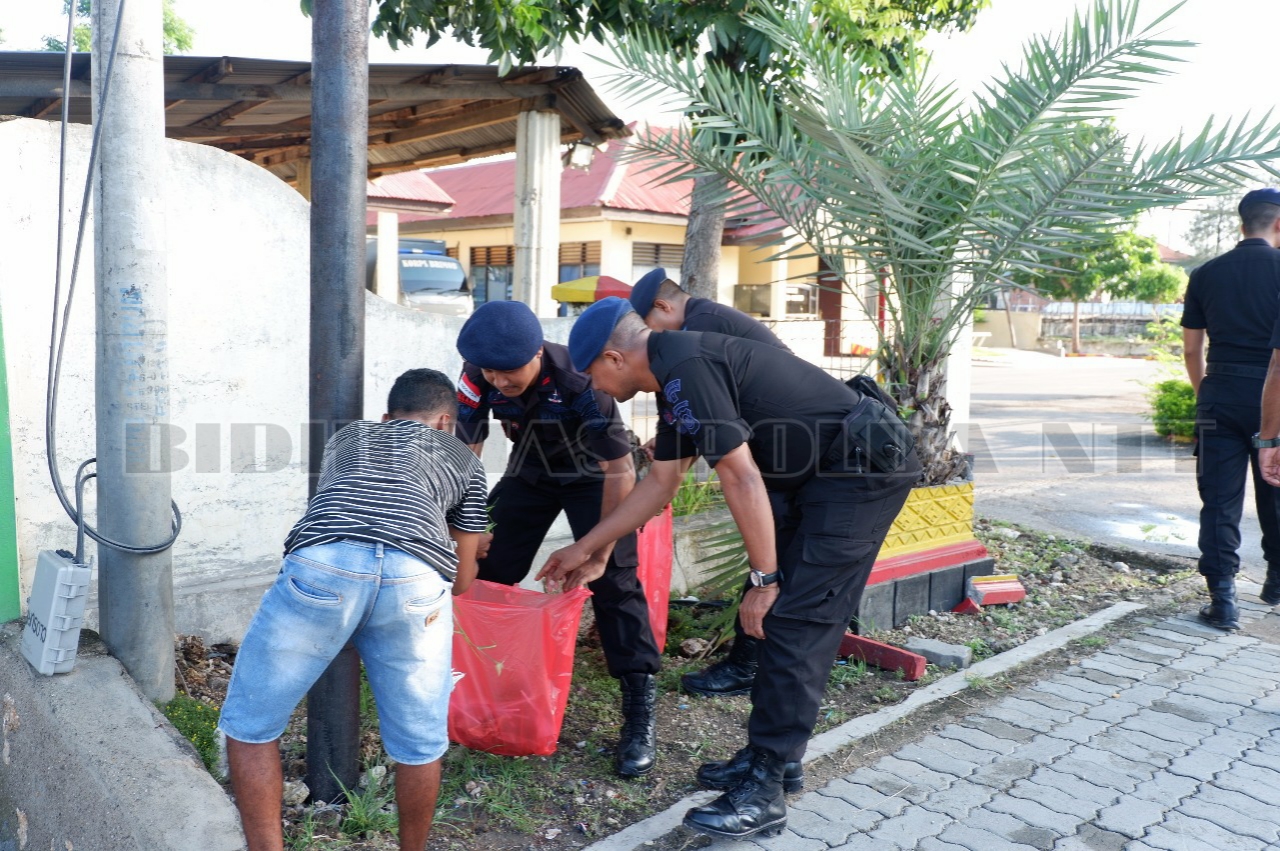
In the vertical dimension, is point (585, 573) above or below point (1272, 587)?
above

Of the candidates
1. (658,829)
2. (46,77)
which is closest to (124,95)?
(658,829)

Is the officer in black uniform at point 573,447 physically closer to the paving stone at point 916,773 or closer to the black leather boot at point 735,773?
the black leather boot at point 735,773

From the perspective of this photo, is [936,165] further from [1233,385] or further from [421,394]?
[421,394]

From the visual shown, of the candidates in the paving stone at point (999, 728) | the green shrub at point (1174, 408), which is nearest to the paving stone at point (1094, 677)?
the paving stone at point (999, 728)

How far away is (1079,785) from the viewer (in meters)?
3.05

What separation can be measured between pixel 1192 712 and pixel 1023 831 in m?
1.26

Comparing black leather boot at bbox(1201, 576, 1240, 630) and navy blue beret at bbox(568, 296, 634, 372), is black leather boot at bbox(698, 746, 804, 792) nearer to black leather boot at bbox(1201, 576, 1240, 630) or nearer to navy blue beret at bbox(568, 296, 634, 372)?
navy blue beret at bbox(568, 296, 634, 372)

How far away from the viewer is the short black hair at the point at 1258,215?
4.48m

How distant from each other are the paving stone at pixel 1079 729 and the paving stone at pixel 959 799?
540mm

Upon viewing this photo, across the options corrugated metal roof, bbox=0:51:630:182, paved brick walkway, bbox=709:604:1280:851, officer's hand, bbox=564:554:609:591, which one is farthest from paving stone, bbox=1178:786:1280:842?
corrugated metal roof, bbox=0:51:630:182

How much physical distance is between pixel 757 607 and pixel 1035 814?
1.02m

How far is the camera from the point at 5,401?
3264 mm

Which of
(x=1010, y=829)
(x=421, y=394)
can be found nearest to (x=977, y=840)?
(x=1010, y=829)

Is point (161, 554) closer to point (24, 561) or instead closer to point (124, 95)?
point (24, 561)
